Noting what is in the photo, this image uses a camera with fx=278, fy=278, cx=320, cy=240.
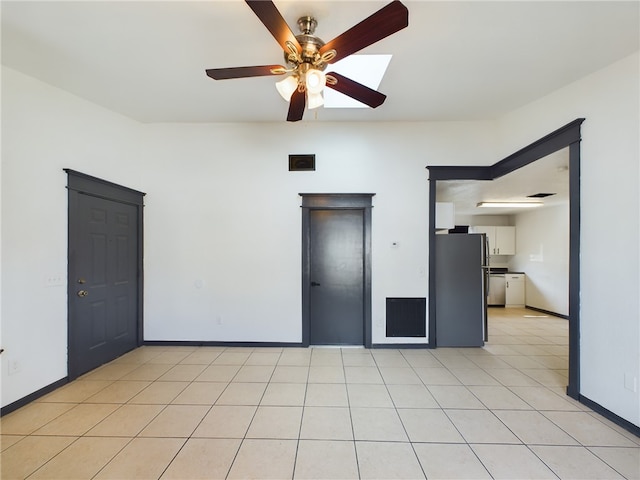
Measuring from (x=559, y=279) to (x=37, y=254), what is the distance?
334 inches

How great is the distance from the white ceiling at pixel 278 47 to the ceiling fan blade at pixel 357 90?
0.42 meters

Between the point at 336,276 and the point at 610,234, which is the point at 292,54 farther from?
the point at 610,234

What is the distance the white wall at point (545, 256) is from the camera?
19.1 feet

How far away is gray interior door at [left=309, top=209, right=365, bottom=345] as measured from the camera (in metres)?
3.87

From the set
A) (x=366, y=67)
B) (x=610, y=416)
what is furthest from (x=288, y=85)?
(x=610, y=416)

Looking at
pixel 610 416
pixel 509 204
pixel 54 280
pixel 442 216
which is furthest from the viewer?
pixel 509 204

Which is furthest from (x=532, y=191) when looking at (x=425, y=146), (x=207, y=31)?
(x=207, y=31)

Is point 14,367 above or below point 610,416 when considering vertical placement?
above

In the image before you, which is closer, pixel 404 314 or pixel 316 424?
pixel 316 424

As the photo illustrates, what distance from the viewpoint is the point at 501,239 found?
724 centimetres

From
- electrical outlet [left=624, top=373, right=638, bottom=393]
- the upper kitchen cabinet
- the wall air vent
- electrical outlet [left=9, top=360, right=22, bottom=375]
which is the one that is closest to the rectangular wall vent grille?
electrical outlet [left=624, top=373, right=638, bottom=393]

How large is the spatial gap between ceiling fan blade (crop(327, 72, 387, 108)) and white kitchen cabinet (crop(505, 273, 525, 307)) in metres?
6.62

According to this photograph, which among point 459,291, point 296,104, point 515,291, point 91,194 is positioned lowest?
point 515,291

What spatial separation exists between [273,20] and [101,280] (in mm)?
3354
